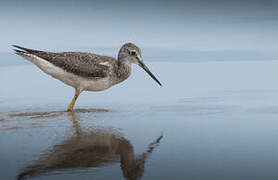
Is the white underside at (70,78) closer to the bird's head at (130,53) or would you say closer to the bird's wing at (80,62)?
the bird's wing at (80,62)

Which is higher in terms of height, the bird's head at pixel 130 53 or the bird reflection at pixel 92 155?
the bird's head at pixel 130 53

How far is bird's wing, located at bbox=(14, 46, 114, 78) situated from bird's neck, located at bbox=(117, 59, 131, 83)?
28 centimetres

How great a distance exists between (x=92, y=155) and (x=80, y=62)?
519 centimetres

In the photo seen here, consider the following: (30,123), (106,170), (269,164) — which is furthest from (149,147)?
(30,123)

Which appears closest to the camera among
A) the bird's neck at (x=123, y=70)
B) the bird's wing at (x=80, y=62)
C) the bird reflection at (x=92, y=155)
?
the bird reflection at (x=92, y=155)

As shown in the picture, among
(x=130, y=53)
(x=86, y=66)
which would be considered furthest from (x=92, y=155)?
(x=130, y=53)

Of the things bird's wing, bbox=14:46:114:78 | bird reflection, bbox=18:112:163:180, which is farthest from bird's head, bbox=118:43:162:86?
bird reflection, bbox=18:112:163:180

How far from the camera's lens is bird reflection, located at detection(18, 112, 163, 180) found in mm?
5211

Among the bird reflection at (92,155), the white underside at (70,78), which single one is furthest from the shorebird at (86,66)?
the bird reflection at (92,155)

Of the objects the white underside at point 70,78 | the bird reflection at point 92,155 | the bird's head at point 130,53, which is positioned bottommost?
the bird reflection at point 92,155

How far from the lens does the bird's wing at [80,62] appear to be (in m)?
10.7

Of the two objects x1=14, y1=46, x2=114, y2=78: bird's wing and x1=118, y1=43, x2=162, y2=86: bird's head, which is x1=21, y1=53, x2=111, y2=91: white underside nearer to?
x1=14, y1=46, x2=114, y2=78: bird's wing

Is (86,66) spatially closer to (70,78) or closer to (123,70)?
(70,78)

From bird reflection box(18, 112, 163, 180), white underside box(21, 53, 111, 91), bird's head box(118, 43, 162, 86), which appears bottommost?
bird reflection box(18, 112, 163, 180)
